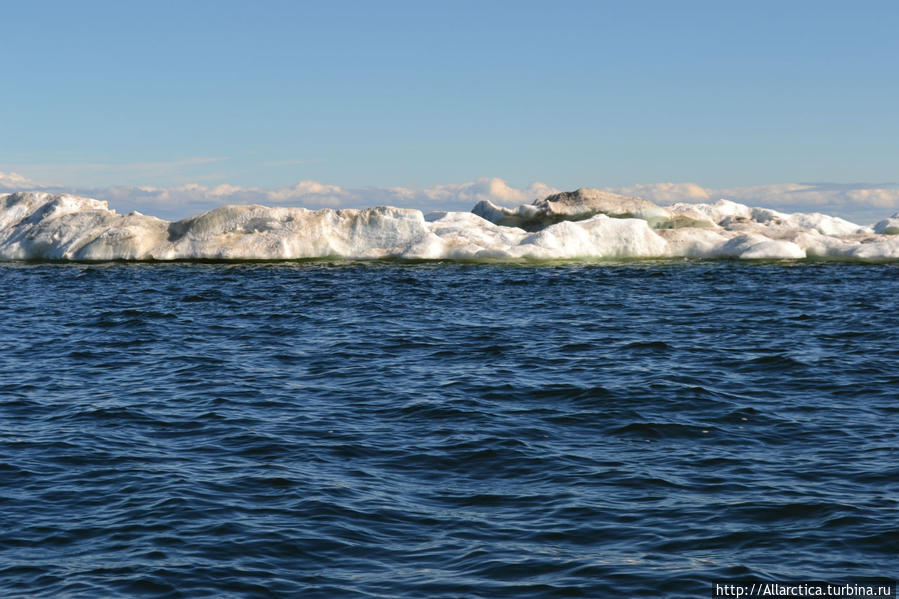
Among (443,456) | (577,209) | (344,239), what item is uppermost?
(577,209)

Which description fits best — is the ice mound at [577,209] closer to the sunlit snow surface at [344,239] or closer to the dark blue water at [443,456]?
the sunlit snow surface at [344,239]

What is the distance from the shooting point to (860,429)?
1424 cm

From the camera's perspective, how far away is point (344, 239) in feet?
163

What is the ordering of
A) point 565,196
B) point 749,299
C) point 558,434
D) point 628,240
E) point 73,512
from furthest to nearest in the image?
point 565,196, point 628,240, point 749,299, point 558,434, point 73,512

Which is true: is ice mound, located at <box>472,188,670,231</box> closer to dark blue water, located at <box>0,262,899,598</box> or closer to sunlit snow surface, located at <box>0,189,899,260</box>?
sunlit snow surface, located at <box>0,189,899,260</box>

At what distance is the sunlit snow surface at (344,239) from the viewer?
48.6m

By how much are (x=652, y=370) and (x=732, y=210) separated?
54586 mm

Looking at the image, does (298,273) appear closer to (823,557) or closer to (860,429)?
(860,429)

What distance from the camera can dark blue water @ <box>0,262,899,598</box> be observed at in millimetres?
9156

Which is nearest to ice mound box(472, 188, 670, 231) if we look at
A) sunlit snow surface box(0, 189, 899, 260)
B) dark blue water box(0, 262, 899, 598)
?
sunlit snow surface box(0, 189, 899, 260)

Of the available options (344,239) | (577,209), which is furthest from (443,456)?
(577,209)

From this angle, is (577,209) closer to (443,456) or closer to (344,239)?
(344,239)

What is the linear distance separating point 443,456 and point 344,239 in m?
37.5

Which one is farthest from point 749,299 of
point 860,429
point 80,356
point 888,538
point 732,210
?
point 732,210
